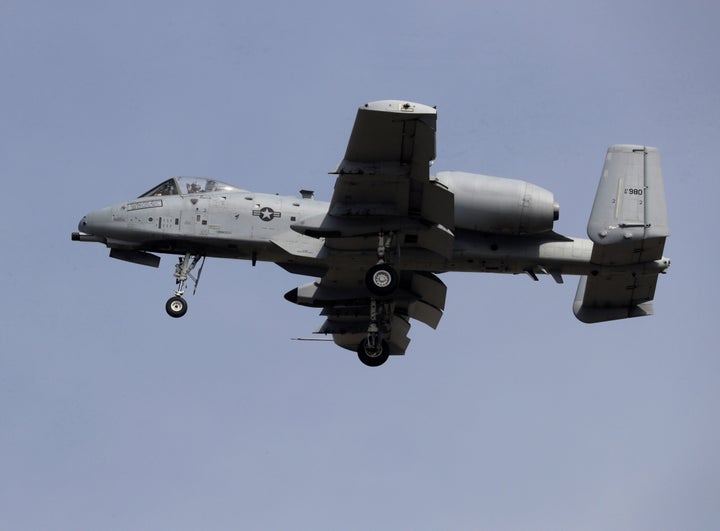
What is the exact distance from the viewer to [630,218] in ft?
99.6

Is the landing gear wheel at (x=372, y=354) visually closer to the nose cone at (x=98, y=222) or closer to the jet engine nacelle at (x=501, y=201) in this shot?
the jet engine nacelle at (x=501, y=201)

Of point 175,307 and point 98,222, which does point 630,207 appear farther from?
point 98,222

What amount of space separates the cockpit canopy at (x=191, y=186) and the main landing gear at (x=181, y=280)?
1.61 m

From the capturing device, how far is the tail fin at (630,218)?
30328 mm

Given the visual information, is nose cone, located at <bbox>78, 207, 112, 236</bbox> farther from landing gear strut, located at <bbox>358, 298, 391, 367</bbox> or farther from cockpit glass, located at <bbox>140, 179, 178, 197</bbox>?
landing gear strut, located at <bbox>358, 298, 391, 367</bbox>

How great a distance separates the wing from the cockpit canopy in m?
3.27

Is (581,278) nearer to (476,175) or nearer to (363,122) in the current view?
(476,175)

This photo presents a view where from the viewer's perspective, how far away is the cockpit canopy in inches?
1315

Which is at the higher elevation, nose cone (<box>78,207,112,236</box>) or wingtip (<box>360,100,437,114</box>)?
wingtip (<box>360,100,437,114</box>)

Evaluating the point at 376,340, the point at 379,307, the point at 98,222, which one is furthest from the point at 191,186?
the point at 376,340

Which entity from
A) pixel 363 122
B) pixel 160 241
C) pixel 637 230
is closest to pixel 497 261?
pixel 637 230

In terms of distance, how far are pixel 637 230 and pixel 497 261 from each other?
3.53 m

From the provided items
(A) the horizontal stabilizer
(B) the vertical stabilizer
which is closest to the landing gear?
(B) the vertical stabilizer

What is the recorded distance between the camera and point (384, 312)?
34.2 metres
